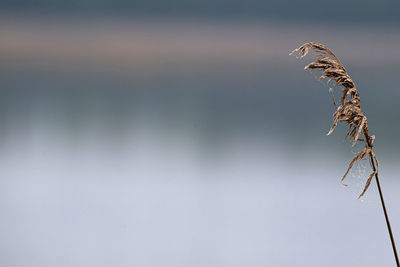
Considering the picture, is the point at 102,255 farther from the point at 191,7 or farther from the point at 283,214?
the point at 191,7

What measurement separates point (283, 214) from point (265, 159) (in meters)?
0.24

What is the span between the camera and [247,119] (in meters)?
2.35

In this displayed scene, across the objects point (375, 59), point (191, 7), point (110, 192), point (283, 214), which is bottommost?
point (283, 214)

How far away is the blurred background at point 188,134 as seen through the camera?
2271 mm

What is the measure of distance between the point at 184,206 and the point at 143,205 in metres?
0.18

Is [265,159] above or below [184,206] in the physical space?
above

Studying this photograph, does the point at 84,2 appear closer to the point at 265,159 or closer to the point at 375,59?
the point at 265,159

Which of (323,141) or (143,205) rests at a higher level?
(323,141)

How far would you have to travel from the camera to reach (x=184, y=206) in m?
2.32

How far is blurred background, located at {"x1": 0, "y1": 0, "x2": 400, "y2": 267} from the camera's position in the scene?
227cm

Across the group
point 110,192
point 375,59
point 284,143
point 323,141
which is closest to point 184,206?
point 110,192

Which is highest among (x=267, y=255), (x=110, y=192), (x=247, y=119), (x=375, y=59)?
(x=375, y=59)

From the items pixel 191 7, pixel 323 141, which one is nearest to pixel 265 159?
pixel 323 141

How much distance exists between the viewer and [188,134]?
237 centimetres
